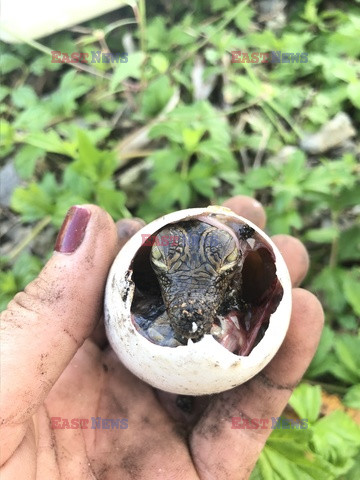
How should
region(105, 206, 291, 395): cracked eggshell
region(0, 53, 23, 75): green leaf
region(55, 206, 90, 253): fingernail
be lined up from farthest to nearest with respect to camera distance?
1. region(0, 53, 23, 75): green leaf
2. region(55, 206, 90, 253): fingernail
3. region(105, 206, 291, 395): cracked eggshell

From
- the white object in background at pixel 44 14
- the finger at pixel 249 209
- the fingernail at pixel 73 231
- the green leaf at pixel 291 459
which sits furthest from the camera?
the white object in background at pixel 44 14

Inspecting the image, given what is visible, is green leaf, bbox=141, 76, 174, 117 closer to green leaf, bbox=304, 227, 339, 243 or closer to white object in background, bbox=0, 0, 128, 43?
white object in background, bbox=0, 0, 128, 43

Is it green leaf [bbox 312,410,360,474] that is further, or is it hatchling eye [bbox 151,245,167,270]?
green leaf [bbox 312,410,360,474]

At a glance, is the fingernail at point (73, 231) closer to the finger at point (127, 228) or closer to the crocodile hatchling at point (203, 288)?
the crocodile hatchling at point (203, 288)

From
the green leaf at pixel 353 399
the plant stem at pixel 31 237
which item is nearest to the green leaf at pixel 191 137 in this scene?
the plant stem at pixel 31 237

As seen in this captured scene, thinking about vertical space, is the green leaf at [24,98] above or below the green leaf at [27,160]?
above

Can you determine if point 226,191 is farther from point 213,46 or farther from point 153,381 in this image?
point 153,381

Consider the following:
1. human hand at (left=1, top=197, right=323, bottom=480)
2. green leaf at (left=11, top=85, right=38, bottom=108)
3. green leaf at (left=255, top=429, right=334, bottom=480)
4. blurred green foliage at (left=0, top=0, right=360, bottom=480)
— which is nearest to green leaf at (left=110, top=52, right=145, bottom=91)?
blurred green foliage at (left=0, top=0, right=360, bottom=480)

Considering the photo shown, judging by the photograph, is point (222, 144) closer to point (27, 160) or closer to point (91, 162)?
point (91, 162)
